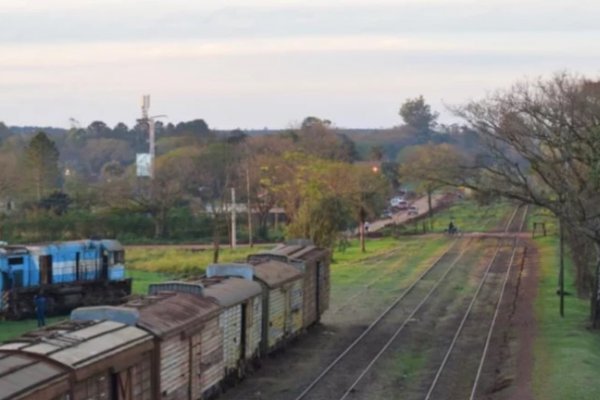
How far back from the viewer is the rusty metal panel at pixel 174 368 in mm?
19641

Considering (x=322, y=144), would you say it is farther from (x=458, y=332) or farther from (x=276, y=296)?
(x=276, y=296)

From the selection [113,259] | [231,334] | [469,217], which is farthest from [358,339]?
[469,217]

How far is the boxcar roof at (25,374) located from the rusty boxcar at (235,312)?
9011 mm

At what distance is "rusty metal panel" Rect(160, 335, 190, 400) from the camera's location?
19.6 metres

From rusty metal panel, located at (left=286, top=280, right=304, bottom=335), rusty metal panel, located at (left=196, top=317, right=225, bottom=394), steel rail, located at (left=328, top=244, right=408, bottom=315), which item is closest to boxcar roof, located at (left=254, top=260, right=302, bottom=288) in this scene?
rusty metal panel, located at (left=286, top=280, right=304, bottom=335)

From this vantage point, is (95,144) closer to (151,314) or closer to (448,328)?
(448,328)

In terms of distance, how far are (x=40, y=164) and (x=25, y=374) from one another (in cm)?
8542

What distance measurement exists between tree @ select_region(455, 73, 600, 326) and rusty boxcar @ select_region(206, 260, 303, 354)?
8.37m

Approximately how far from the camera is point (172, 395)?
2020cm

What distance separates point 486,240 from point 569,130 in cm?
4386

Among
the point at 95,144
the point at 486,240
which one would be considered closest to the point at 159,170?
the point at 486,240

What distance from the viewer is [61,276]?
4412 cm

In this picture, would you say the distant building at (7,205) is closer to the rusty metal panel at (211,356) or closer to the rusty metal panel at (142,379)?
the rusty metal panel at (211,356)

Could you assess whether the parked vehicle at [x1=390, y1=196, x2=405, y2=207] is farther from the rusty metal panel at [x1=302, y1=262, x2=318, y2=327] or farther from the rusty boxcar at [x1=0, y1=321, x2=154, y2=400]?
the rusty boxcar at [x1=0, y1=321, x2=154, y2=400]
